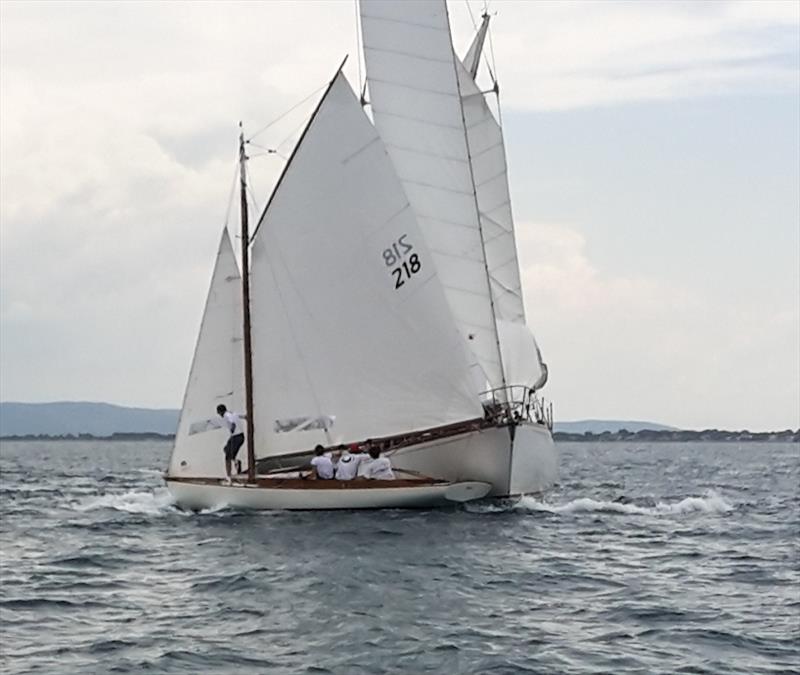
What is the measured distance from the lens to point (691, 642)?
66.2 feet

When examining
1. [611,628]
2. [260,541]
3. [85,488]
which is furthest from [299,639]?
[85,488]

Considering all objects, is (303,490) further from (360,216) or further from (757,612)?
(757,612)

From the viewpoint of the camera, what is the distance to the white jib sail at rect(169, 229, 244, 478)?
130 feet

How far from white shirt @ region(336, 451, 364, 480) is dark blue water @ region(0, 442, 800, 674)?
124 centimetres

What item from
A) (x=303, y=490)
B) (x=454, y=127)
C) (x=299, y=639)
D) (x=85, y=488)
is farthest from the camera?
(x=85, y=488)

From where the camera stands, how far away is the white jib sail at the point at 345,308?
37781mm

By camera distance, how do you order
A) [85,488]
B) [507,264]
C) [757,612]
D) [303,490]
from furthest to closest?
[85,488] < [507,264] < [303,490] < [757,612]

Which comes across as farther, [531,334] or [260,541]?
[531,334]

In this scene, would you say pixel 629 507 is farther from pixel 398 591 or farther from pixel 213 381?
pixel 398 591

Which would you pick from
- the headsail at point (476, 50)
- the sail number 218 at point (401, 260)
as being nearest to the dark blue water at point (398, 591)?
the sail number 218 at point (401, 260)

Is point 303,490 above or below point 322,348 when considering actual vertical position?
below

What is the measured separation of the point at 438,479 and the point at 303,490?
4.55 meters

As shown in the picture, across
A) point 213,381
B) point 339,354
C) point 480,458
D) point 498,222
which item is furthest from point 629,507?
point 213,381

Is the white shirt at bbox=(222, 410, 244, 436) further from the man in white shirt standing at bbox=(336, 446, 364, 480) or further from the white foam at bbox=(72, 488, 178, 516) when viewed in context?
the man in white shirt standing at bbox=(336, 446, 364, 480)
